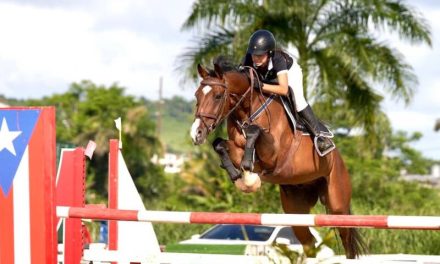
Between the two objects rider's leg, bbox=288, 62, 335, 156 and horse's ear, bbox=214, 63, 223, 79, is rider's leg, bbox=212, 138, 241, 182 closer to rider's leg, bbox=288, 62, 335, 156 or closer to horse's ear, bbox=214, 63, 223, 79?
horse's ear, bbox=214, 63, 223, 79

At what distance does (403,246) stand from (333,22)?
13.0 ft

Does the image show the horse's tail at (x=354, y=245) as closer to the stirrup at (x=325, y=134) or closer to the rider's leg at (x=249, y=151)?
the stirrup at (x=325, y=134)

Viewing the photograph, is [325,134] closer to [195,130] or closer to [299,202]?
[299,202]

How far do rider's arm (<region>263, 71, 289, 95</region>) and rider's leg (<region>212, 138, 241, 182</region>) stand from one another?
1.48ft

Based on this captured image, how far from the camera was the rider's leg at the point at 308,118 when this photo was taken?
6.59 meters

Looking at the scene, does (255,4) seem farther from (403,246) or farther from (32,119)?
(32,119)

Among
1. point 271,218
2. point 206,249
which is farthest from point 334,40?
point 271,218

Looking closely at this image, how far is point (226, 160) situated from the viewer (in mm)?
6160

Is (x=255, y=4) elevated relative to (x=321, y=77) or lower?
elevated

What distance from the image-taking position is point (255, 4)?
52.0 ft

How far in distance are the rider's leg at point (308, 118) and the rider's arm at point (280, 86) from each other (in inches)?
9.5

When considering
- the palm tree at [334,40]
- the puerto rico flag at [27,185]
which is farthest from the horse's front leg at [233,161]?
the palm tree at [334,40]

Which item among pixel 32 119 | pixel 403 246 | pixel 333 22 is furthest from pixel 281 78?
pixel 333 22

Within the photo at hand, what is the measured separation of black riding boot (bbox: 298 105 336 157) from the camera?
21.6ft
